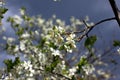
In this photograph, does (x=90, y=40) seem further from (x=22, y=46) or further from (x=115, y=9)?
(x=22, y=46)

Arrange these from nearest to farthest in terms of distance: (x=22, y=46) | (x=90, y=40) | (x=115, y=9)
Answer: (x=115, y=9) → (x=90, y=40) → (x=22, y=46)

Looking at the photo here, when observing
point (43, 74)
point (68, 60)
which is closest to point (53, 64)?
point (43, 74)

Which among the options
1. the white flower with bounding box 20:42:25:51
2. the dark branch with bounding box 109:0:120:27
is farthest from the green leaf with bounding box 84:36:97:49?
the white flower with bounding box 20:42:25:51

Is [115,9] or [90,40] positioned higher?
[115,9]

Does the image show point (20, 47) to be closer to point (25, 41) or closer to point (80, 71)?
point (25, 41)

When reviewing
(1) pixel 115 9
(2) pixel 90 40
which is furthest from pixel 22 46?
(1) pixel 115 9

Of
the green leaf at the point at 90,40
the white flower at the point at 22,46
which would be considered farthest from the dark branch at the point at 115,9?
the white flower at the point at 22,46

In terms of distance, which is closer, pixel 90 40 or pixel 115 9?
pixel 115 9

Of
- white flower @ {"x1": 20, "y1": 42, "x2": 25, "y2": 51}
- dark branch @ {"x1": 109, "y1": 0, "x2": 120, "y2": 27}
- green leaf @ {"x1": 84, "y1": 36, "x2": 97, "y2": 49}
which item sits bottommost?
white flower @ {"x1": 20, "y1": 42, "x2": 25, "y2": 51}

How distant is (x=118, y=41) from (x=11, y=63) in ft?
5.67

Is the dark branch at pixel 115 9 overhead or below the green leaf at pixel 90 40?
overhead

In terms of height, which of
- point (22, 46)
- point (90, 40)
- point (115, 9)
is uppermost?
point (115, 9)

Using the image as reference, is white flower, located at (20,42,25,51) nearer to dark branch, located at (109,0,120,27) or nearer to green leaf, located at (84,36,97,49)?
green leaf, located at (84,36,97,49)

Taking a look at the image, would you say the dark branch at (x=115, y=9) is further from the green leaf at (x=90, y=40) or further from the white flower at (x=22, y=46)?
the white flower at (x=22, y=46)
